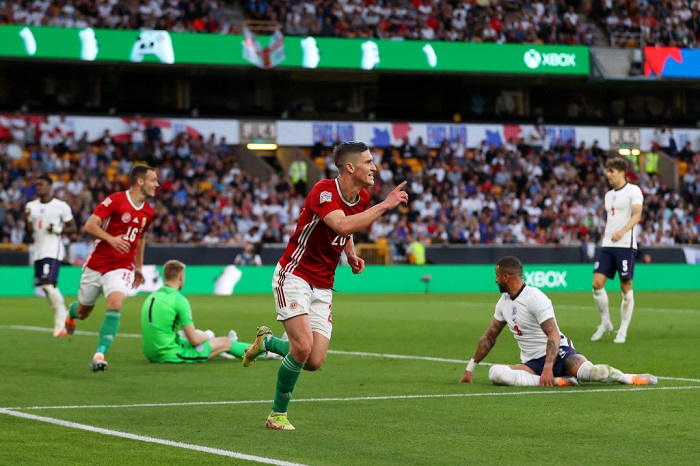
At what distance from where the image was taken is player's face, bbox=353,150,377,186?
8.91 meters

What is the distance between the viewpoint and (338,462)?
7.56 metres

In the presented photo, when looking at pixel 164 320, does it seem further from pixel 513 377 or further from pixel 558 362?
pixel 558 362

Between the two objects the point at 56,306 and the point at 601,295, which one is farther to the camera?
the point at 56,306

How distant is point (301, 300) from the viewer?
9.13m

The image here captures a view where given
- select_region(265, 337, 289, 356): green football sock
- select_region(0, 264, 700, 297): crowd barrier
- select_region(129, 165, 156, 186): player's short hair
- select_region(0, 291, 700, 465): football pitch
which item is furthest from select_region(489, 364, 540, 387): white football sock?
select_region(0, 264, 700, 297): crowd barrier

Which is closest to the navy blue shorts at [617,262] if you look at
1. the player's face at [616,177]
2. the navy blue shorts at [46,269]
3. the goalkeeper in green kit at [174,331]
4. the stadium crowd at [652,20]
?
the player's face at [616,177]

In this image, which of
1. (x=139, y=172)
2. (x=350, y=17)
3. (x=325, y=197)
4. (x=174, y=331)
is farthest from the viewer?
(x=350, y=17)

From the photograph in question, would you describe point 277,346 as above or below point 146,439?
above

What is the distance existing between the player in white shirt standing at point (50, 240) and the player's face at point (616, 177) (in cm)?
818

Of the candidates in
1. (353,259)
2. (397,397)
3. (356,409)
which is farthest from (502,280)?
(353,259)

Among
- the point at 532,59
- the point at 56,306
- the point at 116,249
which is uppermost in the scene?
the point at 532,59

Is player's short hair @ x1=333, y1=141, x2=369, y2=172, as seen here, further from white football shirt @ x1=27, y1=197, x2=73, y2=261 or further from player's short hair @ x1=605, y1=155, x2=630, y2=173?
white football shirt @ x1=27, y1=197, x2=73, y2=261

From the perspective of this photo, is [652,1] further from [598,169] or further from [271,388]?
[271,388]

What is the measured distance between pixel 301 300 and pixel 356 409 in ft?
5.30
